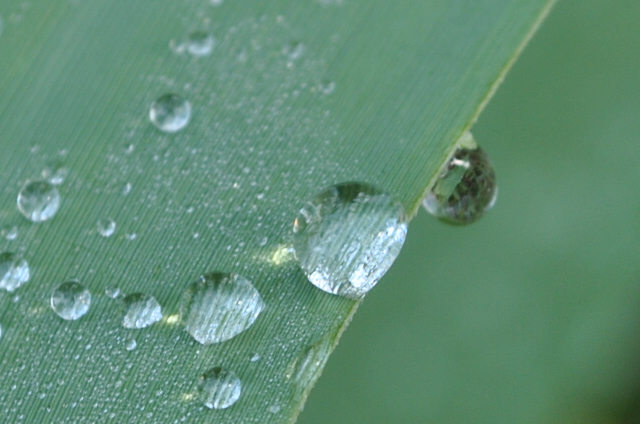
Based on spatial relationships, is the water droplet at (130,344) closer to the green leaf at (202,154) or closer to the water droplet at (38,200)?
the green leaf at (202,154)

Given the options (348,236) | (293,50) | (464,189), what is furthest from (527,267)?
(293,50)

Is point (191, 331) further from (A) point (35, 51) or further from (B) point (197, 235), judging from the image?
(A) point (35, 51)

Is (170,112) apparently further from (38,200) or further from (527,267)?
(527,267)

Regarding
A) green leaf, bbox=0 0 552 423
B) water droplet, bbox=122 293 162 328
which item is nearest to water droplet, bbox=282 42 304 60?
green leaf, bbox=0 0 552 423

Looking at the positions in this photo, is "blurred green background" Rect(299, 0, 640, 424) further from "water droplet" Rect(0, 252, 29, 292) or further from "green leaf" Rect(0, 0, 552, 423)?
"water droplet" Rect(0, 252, 29, 292)

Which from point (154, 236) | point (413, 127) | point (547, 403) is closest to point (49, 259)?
point (154, 236)

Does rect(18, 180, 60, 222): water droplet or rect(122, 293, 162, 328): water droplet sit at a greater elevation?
rect(18, 180, 60, 222): water droplet
